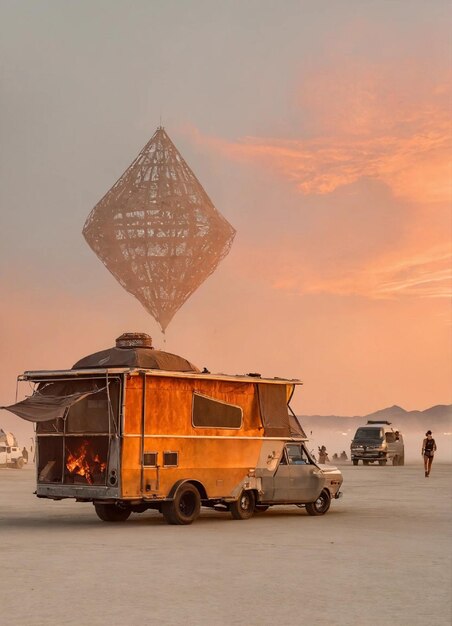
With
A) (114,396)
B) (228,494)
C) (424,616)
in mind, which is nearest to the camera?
(424,616)

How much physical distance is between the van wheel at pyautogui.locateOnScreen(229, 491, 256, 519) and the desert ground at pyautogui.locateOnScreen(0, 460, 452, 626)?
318mm

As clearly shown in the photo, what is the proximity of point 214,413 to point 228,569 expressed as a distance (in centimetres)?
892

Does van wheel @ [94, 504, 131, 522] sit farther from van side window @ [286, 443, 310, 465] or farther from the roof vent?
van side window @ [286, 443, 310, 465]

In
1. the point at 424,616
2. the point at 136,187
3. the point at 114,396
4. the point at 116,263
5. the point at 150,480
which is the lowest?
the point at 424,616

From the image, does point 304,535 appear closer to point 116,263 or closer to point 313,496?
point 313,496

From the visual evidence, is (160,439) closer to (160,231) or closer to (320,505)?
(320,505)

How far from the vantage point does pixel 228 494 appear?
23797 mm

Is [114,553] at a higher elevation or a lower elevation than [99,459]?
lower

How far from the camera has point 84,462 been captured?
73.9ft

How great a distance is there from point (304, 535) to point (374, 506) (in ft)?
29.3

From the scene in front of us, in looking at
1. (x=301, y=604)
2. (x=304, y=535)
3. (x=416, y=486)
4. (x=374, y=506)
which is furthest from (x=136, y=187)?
(x=301, y=604)

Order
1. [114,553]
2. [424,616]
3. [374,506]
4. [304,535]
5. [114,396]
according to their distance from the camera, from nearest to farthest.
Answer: [424,616] → [114,553] → [304,535] → [114,396] → [374,506]

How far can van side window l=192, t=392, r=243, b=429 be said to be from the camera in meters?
23.5

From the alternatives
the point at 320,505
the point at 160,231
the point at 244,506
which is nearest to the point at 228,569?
the point at 244,506
